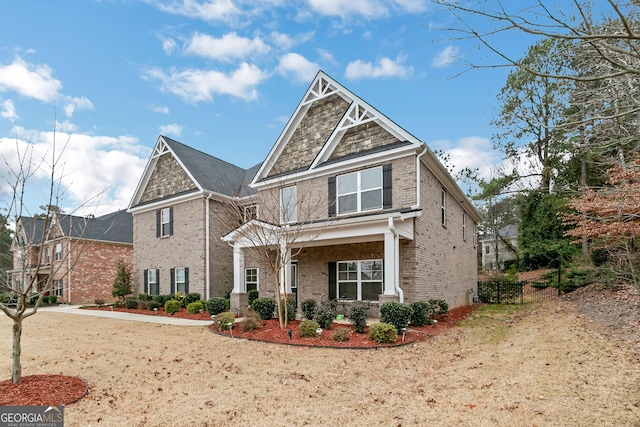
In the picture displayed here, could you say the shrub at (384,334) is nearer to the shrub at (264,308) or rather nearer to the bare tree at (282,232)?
the bare tree at (282,232)

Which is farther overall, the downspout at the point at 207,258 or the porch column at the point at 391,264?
the downspout at the point at 207,258

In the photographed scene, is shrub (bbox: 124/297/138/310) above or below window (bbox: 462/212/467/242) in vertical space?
below

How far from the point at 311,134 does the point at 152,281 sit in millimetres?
12429

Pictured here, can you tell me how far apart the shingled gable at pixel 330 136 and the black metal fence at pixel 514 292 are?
12.3 metres

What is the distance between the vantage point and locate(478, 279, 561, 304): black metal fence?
766 inches

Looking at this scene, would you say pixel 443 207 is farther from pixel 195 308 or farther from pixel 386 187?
pixel 195 308

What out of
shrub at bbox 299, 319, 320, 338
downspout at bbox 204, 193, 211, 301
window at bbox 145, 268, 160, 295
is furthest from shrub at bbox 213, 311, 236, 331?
window at bbox 145, 268, 160, 295

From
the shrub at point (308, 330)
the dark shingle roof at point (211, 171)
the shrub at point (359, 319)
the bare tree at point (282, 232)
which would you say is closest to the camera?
the shrub at point (308, 330)

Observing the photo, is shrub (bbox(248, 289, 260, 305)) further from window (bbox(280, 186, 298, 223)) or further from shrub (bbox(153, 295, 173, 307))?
shrub (bbox(153, 295, 173, 307))

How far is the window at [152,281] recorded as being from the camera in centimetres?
1925

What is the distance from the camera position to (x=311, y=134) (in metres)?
14.9

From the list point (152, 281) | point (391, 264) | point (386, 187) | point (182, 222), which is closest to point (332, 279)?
point (391, 264)

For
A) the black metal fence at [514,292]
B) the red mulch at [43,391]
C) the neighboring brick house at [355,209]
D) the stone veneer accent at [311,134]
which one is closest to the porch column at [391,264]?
the neighboring brick house at [355,209]

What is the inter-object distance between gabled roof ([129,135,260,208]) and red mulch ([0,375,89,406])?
40.7ft
